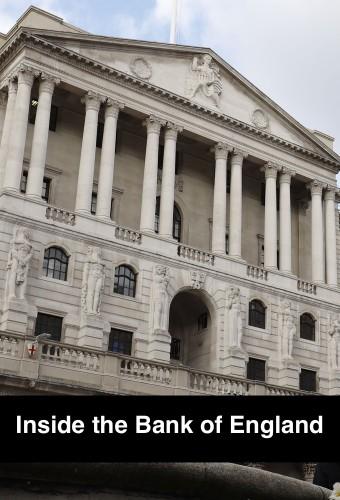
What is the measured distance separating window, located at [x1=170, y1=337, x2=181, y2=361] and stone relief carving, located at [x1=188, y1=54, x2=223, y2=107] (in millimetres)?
15627

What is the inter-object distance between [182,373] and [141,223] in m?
10.7

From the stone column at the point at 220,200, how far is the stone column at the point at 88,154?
8.67 metres

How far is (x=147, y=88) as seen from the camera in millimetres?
46281

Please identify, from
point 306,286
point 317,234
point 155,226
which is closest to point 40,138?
point 155,226

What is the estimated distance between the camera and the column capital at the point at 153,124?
46.4 m

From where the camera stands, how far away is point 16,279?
37531 mm

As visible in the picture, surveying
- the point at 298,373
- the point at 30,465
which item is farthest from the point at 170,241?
the point at 30,465

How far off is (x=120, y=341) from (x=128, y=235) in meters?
6.27

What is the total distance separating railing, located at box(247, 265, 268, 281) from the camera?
46.9 metres

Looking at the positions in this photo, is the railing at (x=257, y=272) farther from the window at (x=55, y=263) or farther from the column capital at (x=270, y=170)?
the window at (x=55, y=263)

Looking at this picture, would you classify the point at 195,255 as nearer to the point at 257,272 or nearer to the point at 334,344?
the point at 257,272

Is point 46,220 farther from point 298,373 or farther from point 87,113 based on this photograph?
point 298,373

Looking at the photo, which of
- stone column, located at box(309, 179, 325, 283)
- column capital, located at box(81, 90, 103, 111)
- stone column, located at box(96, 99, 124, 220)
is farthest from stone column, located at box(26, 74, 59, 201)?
stone column, located at box(309, 179, 325, 283)

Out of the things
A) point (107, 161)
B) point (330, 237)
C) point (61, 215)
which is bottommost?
point (61, 215)
